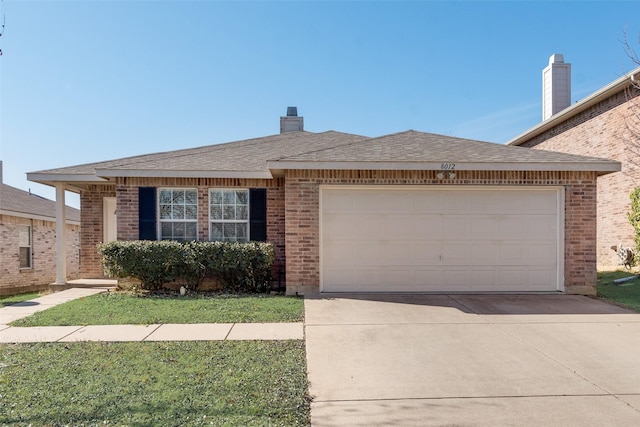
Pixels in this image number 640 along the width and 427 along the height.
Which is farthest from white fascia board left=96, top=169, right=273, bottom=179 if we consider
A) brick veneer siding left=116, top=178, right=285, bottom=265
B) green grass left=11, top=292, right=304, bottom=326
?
green grass left=11, top=292, right=304, bottom=326

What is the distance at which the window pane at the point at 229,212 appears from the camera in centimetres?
944

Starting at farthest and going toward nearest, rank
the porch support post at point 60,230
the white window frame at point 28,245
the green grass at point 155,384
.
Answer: the white window frame at point 28,245 → the porch support post at point 60,230 → the green grass at point 155,384

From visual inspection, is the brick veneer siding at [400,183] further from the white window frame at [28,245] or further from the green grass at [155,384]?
the white window frame at [28,245]

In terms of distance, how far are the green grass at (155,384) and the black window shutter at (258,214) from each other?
4554 mm

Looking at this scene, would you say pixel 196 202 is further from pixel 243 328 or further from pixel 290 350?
pixel 290 350

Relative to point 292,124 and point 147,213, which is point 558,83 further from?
point 147,213

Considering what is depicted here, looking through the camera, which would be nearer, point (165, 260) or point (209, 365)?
point (209, 365)

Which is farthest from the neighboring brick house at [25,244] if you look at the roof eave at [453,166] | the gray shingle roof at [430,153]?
the gray shingle roof at [430,153]

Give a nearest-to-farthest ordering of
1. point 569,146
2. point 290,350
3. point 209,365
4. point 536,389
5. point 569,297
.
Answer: point 536,389 → point 209,365 → point 290,350 → point 569,297 → point 569,146

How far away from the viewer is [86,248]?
10.9 meters

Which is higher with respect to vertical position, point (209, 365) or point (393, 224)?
point (393, 224)

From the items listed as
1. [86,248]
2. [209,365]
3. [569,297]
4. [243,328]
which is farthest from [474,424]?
[86,248]

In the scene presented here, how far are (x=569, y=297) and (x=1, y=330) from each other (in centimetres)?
1035

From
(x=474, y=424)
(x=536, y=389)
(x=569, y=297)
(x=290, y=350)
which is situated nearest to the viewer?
(x=474, y=424)
